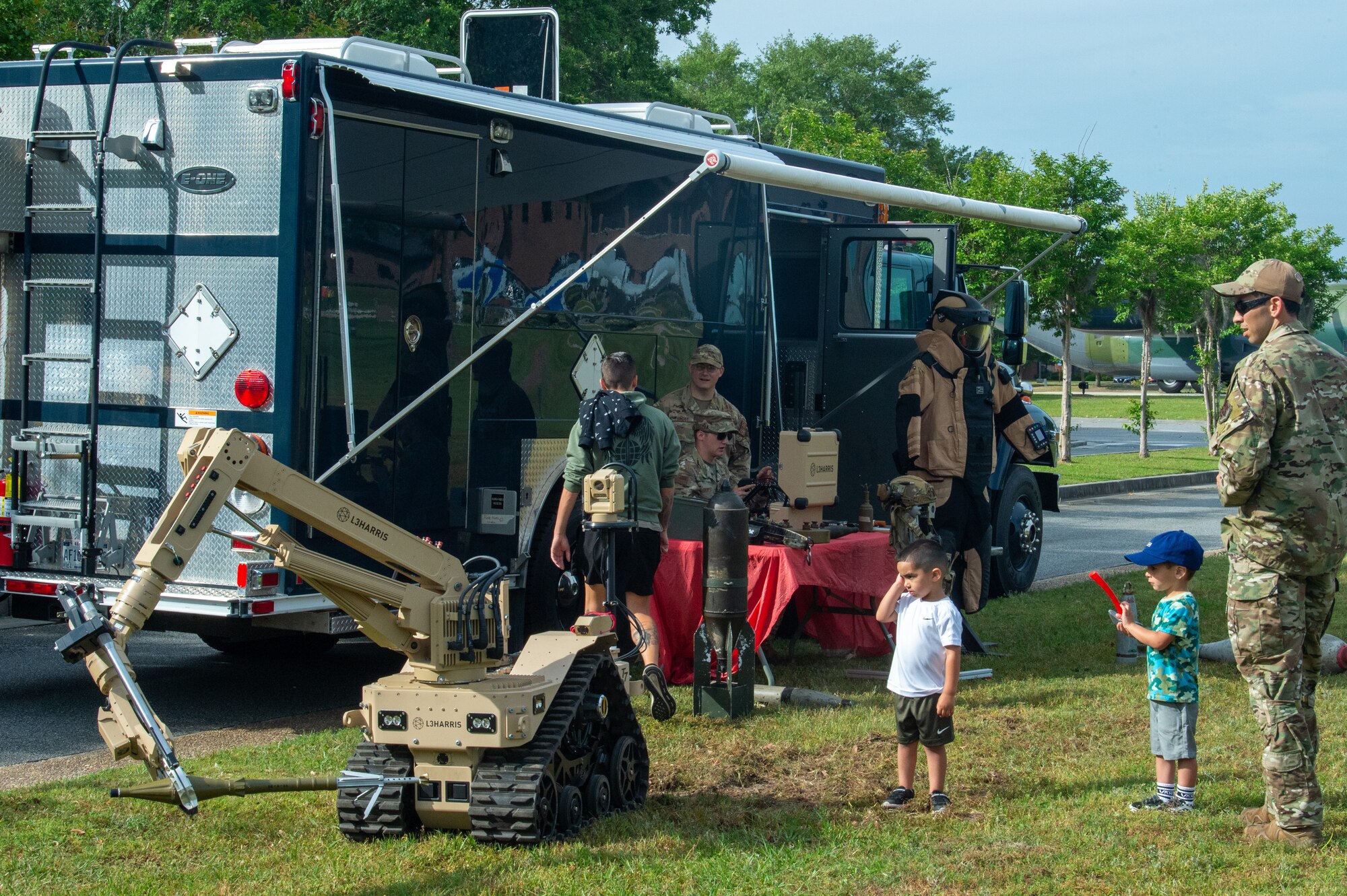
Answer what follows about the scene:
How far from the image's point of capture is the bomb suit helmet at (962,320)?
30.0 feet

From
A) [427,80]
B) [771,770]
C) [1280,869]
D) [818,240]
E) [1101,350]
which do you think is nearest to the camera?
[1280,869]

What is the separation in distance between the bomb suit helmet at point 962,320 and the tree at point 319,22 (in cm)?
819

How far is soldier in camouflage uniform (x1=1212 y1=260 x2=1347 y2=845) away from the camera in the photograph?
5.24m

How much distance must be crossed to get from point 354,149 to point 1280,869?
5.13 m

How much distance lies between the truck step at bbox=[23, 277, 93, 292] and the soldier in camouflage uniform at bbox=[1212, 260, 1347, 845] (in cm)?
551

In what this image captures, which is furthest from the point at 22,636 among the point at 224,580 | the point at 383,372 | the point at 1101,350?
the point at 1101,350

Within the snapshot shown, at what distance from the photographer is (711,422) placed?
8.63 m

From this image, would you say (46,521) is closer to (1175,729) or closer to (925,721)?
(925,721)

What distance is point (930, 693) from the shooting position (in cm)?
574

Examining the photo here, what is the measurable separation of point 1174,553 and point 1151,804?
38.8 inches

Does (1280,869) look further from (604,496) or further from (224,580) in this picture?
(224,580)

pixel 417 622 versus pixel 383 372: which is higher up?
pixel 383 372

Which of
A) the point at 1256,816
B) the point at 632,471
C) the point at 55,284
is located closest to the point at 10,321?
the point at 55,284

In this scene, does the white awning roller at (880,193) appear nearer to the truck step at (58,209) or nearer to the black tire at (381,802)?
the truck step at (58,209)
